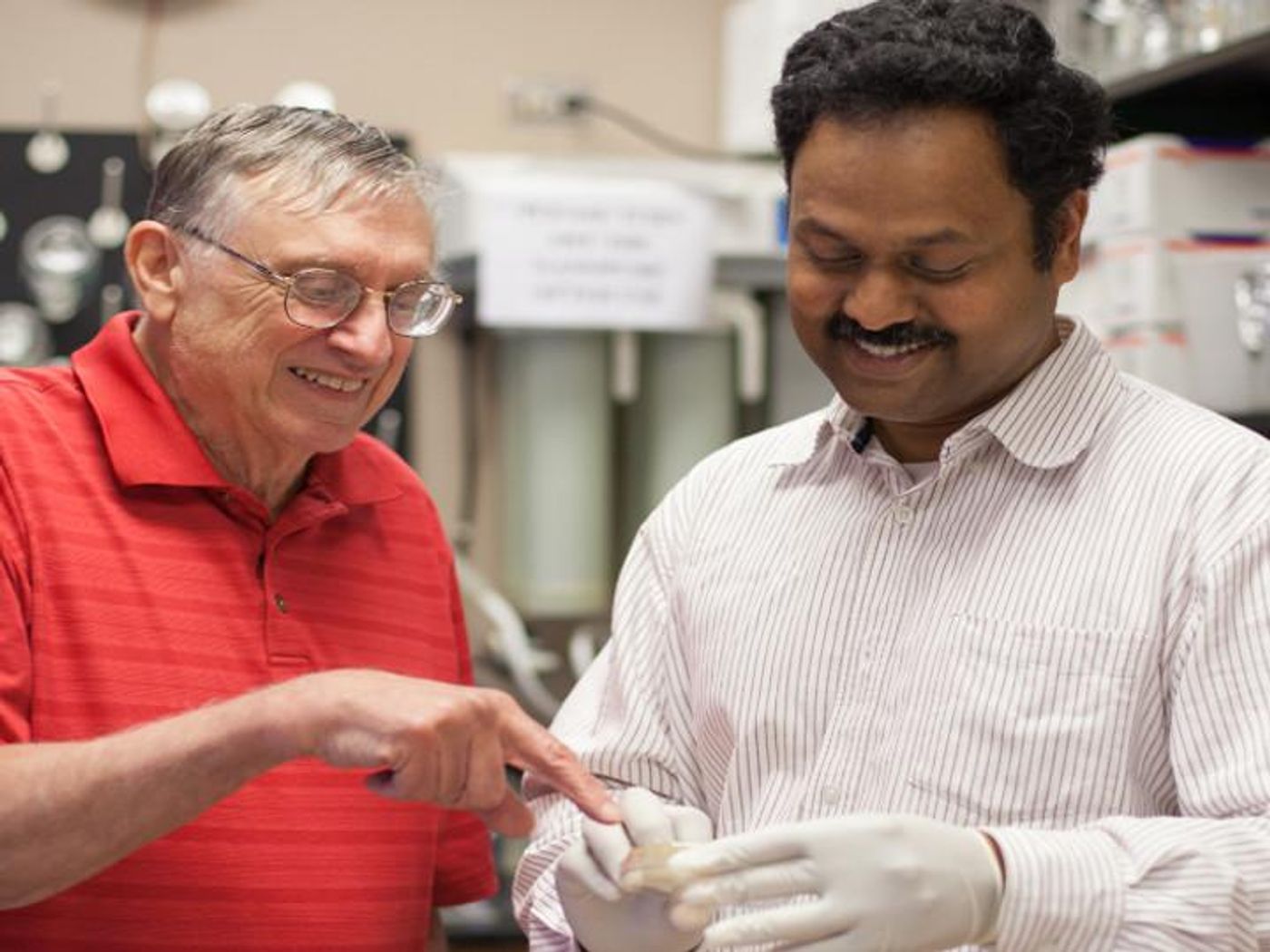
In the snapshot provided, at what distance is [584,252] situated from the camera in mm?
3084

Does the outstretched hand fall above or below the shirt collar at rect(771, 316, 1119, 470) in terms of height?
below

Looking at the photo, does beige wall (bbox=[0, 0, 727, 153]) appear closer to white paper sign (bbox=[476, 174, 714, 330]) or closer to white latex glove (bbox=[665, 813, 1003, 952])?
white paper sign (bbox=[476, 174, 714, 330])

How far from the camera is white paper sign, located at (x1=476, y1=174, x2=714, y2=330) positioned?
3062 millimetres

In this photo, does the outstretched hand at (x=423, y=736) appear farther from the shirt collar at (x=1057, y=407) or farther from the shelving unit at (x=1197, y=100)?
the shelving unit at (x=1197, y=100)

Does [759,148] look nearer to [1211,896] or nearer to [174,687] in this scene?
[174,687]

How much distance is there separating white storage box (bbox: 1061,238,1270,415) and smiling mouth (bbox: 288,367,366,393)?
1.01 metres

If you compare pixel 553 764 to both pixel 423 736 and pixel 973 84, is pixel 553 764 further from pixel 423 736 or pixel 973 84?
pixel 973 84

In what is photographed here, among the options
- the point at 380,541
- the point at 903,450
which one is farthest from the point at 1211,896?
the point at 380,541

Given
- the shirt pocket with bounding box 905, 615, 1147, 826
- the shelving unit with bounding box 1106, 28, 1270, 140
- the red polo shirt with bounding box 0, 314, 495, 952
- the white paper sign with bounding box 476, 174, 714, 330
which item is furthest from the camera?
the white paper sign with bounding box 476, 174, 714, 330

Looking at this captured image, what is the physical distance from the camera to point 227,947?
Result: 1516mm

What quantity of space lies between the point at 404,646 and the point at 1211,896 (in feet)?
2.57

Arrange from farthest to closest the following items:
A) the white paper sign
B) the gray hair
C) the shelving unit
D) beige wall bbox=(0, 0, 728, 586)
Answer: beige wall bbox=(0, 0, 728, 586), the white paper sign, the shelving unit, the gray hair

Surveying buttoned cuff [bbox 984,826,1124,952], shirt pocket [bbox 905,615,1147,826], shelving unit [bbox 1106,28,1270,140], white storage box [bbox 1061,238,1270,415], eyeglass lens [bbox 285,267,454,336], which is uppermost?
shelving unit [bbox 1106,28,1270,140]

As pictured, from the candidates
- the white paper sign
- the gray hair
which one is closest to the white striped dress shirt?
the gray hair
